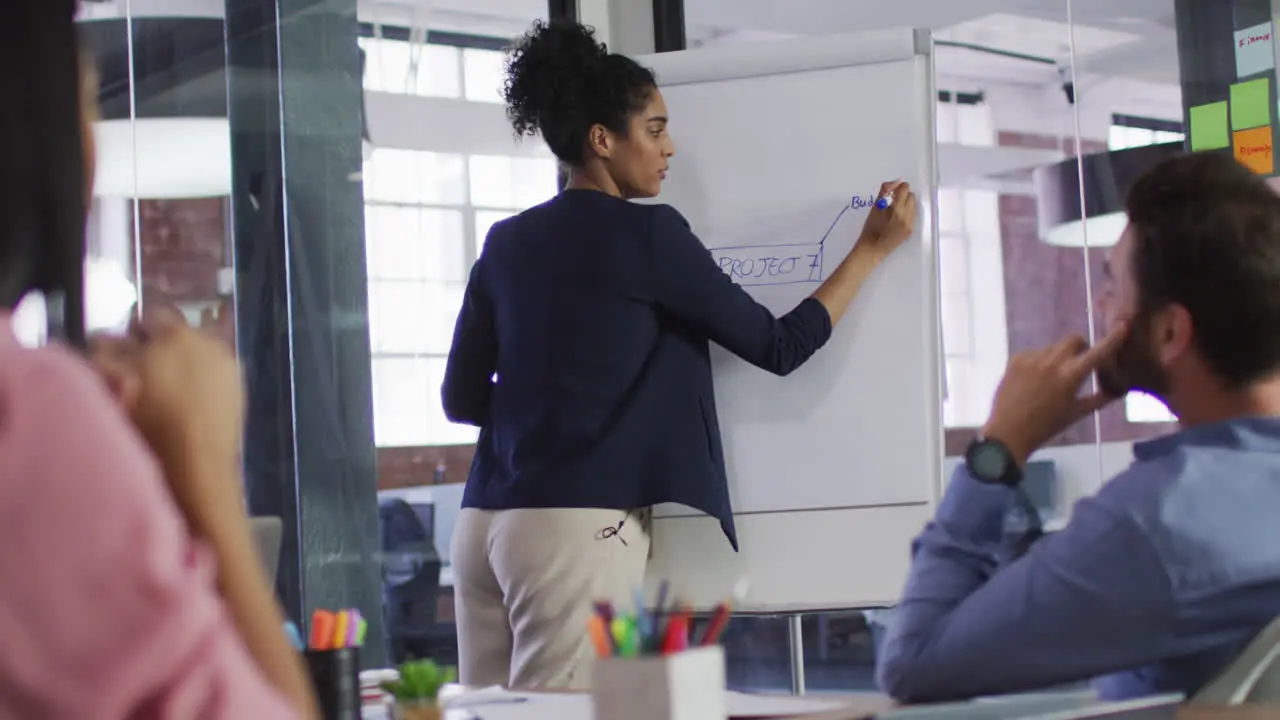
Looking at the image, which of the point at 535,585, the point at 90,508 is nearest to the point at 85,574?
the point at 90,508

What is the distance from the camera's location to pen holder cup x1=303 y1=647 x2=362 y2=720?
3.74ft

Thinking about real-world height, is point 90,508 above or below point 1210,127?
below

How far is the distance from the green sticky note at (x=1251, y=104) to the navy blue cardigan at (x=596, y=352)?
1374mm

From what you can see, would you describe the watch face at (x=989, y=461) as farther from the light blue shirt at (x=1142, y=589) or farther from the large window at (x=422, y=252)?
the large window at (x=422, y=252)

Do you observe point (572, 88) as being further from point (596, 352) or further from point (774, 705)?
point (774, 705)

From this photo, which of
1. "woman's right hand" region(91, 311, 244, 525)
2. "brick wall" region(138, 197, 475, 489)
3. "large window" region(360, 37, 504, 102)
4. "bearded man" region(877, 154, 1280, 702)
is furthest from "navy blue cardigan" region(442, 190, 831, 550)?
"large window" region(360, 37, 504, 102)

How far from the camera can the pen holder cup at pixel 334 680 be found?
114 cm

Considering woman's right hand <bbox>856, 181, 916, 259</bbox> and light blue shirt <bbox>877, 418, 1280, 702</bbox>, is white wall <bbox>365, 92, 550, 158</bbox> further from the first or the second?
light blue shirt <bbox>877, 418, 1280, 702</bbox>

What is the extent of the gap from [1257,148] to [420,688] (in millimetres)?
2547

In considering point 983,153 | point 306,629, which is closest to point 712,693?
point 306,629

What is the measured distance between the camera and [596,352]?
2.35m

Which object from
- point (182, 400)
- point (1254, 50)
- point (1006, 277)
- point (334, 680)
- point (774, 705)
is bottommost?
point (774, 705)

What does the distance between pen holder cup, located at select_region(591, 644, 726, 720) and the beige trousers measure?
121 centimetres

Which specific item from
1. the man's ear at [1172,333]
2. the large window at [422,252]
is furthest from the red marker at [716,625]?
the large window at [422,252]
